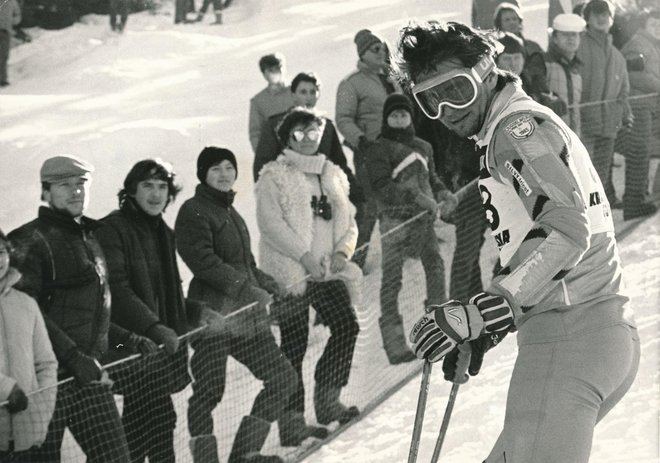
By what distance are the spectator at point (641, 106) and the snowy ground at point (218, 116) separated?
23 centimetres

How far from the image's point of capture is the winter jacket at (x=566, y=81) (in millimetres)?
8352

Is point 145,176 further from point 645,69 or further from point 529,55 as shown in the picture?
point 645,69

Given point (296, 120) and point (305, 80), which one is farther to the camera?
point (305, 80)

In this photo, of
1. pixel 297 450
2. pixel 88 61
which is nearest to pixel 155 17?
pixel 88 61

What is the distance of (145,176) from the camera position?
538cm

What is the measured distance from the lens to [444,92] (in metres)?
3.56

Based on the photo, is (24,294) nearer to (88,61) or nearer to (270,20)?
(88,61)

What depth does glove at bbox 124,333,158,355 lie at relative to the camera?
5.13 m

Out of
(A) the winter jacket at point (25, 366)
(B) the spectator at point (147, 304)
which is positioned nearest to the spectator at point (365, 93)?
(B) the spectator at point (147, 304)

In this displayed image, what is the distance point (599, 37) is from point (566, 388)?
6036mm

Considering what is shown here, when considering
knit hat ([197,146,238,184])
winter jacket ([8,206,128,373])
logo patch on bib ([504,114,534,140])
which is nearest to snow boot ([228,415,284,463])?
winter jacket ([8,206,128,373])

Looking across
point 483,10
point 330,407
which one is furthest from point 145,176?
point 483,10

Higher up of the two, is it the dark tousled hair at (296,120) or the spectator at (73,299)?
the dark tousled hair at (296,120)

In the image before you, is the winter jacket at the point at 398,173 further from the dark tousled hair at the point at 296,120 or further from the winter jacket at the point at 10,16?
the winter jacket at the point at 10,16
